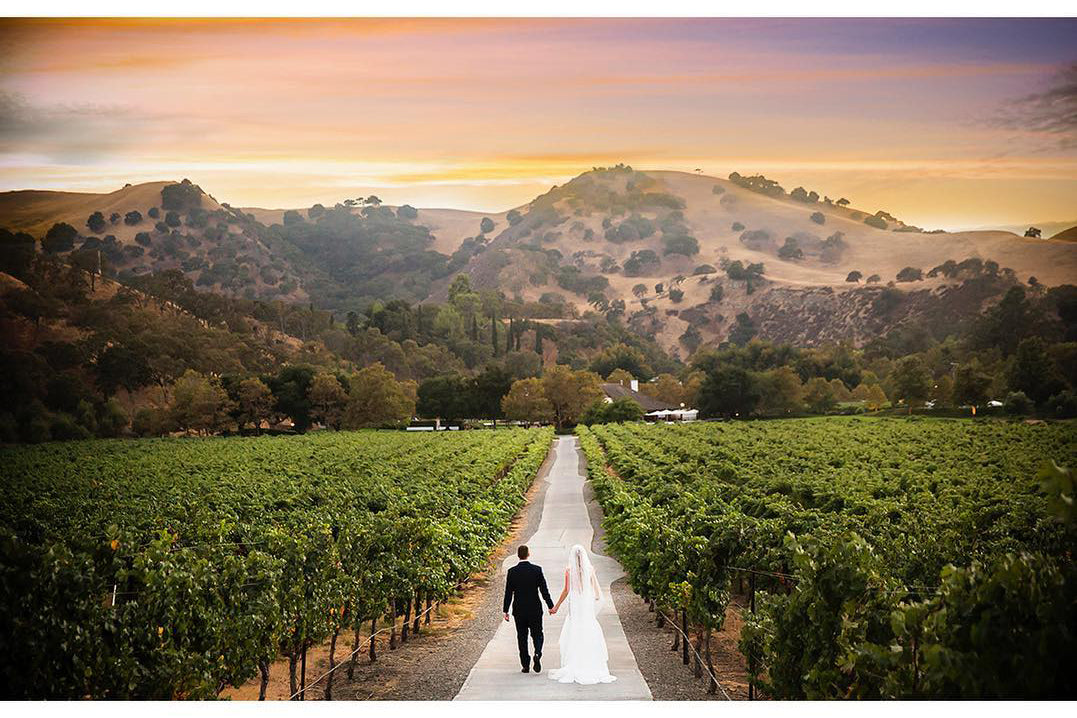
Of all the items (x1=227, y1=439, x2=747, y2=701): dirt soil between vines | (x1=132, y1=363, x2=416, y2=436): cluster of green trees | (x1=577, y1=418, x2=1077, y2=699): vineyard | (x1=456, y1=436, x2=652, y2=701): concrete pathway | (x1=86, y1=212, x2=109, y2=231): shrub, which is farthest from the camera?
(x1=132, y1=363, x2=416, y2=436): cluster of green trees

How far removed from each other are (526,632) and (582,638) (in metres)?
0.57

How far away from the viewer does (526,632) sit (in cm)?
1029

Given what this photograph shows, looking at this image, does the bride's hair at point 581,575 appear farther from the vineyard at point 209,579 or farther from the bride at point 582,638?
the vineyard at point 209,579

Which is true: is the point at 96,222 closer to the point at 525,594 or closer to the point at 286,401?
the point at 286,401

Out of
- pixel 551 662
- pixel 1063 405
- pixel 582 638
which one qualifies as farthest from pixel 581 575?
pixel 1063 405

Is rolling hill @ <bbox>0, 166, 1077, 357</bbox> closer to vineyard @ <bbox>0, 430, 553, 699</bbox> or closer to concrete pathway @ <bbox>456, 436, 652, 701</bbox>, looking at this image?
vineyard @ <bbox>0, 430, 553, 699</bbox>

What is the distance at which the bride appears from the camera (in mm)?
10086

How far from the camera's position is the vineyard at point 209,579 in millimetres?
8477

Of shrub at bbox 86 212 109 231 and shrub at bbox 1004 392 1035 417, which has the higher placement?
shrub at bbox 86 212 109 231

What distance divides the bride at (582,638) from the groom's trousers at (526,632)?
234 millimetres

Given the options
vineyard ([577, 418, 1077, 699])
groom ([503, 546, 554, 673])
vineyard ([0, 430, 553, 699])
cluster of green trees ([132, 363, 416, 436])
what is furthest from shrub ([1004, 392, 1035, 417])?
cluster of green trees ([132, 363, 416, 436])

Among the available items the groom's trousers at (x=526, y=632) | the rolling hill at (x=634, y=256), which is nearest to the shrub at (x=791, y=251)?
the rolling hill at (x=634, y=256)

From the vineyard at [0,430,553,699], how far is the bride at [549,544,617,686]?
248 centimetres
